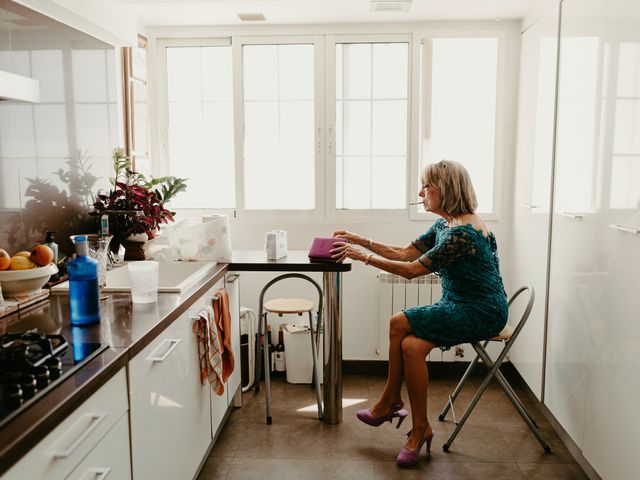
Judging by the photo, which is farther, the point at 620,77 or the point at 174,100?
the point at 174,100

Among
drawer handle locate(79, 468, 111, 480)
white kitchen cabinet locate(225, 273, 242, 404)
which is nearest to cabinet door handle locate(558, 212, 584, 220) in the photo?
white kitchen cabinet locate(225, 273, 242, 404)

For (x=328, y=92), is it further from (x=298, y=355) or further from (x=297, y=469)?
(x=297, y=469)

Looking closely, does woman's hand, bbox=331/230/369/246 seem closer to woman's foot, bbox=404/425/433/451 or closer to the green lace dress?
the green lace dress

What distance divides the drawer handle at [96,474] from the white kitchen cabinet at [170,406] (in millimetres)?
218

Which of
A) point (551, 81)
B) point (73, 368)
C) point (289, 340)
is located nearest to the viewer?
point (73, 368)

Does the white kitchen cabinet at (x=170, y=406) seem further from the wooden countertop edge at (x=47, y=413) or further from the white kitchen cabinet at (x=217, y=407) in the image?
the wooden countertop edge at (x=47, y=413)

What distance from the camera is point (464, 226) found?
2.81 metres

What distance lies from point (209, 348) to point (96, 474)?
1079 millimetres

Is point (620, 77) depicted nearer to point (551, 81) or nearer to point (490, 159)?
point (551, 81)

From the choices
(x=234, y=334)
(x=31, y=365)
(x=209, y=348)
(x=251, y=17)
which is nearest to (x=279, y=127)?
(x=251, y=17)

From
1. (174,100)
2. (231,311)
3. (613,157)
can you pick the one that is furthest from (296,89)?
(613,157)

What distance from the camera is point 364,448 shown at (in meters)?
3.03

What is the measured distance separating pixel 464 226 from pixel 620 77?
2.88 feet

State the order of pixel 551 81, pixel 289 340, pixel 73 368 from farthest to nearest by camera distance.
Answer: pixel 289 340
pixel 551 81
pixel 73 368
